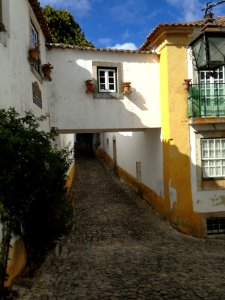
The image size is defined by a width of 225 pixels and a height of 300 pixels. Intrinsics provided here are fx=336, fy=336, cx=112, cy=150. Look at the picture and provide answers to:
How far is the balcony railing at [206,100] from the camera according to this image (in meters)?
11.9

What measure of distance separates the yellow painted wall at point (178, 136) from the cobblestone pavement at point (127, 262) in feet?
2.22

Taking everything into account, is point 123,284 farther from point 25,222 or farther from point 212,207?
point 212,207

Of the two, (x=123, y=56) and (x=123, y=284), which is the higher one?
(x=123, y=56)

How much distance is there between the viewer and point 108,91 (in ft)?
40.2

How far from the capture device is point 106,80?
483 inches

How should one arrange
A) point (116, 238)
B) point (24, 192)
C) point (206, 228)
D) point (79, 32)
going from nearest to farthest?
point (24, 192) < point (116, 238) < point (206, 228) < point (79, 32)

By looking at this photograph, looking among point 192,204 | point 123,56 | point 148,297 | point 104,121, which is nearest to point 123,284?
point 148,297

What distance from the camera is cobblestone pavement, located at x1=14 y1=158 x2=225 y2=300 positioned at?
6.35m

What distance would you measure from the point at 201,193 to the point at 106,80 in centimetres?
531

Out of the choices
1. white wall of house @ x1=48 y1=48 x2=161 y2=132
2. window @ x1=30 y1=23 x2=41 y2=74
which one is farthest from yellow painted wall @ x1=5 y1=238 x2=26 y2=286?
white wall of house @ x1=48 y1=48 x2=161 y2=132

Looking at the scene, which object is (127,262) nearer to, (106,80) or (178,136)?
(178,136)

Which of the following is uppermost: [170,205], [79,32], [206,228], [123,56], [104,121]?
[79,32]

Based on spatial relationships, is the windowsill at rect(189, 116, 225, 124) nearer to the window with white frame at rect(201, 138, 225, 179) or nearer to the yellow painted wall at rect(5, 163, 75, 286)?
the window with white frame at rect(201, 138, 225, 179)

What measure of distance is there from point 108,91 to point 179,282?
24.2 feet
